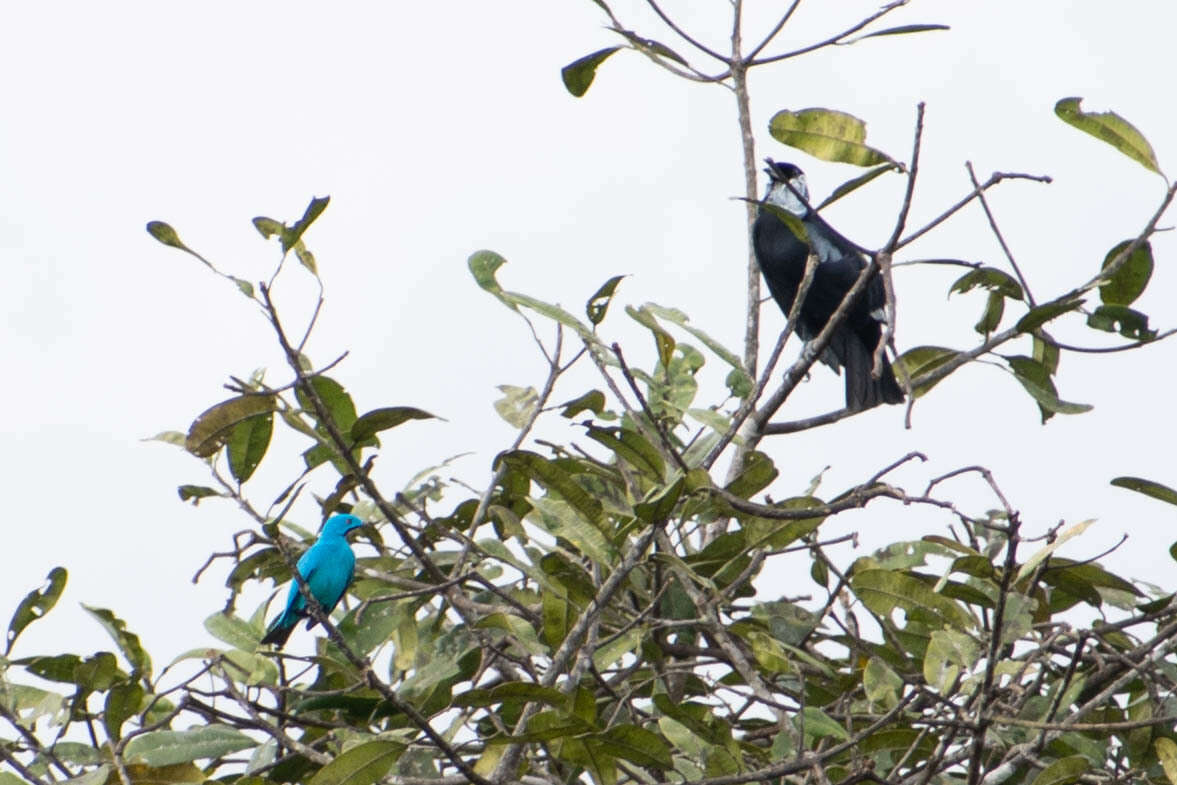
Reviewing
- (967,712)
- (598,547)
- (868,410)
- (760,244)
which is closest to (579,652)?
(598,547)

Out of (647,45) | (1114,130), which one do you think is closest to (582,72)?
(647,45)

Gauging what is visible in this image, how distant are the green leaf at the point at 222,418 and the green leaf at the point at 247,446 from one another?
0.07 meters

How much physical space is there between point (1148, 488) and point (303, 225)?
1788 millimetres

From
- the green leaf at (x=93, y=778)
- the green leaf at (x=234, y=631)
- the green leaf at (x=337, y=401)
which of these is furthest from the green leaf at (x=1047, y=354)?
the green leaf at (x=93, y=778)

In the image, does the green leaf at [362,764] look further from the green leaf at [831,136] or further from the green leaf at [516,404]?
the green leaf at [831,136]

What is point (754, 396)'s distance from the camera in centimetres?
264

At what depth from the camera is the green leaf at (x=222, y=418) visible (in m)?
2.72

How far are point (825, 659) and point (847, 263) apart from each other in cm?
224

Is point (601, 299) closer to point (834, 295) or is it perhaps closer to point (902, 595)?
point (902, 595)

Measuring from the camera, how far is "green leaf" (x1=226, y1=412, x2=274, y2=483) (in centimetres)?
287

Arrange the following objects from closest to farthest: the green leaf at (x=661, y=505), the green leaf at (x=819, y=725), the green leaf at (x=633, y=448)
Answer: the green leaf at (x=661, y=505) → the green leaf at (x=819, y=725) → the green leaf at (x=633, y=448)

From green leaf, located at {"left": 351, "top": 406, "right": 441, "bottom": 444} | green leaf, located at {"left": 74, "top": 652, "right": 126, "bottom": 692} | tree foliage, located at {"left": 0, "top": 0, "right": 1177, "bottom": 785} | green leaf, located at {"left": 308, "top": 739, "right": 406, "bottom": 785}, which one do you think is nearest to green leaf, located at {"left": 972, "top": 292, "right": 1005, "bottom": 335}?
tree foliage, located at {"left": 0, "top": 0, "right": 1177, "bottom": 785}

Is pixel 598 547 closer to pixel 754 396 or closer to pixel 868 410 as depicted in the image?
pixel 754 396

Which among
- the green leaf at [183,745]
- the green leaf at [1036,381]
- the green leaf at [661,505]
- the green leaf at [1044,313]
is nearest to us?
the green leaf at [661,505]
